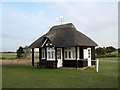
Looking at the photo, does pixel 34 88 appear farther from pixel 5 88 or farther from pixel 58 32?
pixel 58 32

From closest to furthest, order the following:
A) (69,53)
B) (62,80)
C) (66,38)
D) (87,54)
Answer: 1. (62,80)
2. (69,53)
3. (66,38)
4. (87,54)

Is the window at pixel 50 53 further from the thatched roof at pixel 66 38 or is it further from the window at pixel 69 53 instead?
the window at pixel 69 53

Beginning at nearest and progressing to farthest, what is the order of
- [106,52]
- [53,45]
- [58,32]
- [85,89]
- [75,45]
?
1. [85,89]
2. [75,45]
3. [53,45]
4. [58,32]
5. [106,52]

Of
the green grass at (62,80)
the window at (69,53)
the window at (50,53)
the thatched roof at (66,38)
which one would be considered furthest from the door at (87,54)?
the green grass at (62,80)

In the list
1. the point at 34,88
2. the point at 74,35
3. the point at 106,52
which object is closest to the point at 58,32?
the point at 74,35

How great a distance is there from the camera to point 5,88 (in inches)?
294

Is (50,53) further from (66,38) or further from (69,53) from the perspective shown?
(66,38)

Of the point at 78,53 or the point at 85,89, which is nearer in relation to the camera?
the point at 85,89

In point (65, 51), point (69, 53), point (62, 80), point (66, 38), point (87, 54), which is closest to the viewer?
point (62, 80)

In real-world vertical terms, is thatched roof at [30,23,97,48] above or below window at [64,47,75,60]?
above

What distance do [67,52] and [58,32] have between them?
9.84ft

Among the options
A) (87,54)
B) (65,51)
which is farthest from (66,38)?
(87,54)

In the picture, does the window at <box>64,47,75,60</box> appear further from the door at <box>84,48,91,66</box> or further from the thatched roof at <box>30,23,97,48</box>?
the door at <box>84,48,91,66</box>

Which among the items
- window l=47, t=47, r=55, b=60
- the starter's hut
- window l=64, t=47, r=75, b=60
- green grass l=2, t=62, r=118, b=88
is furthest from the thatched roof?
green grass l=2, t=62, r=118, b=88
